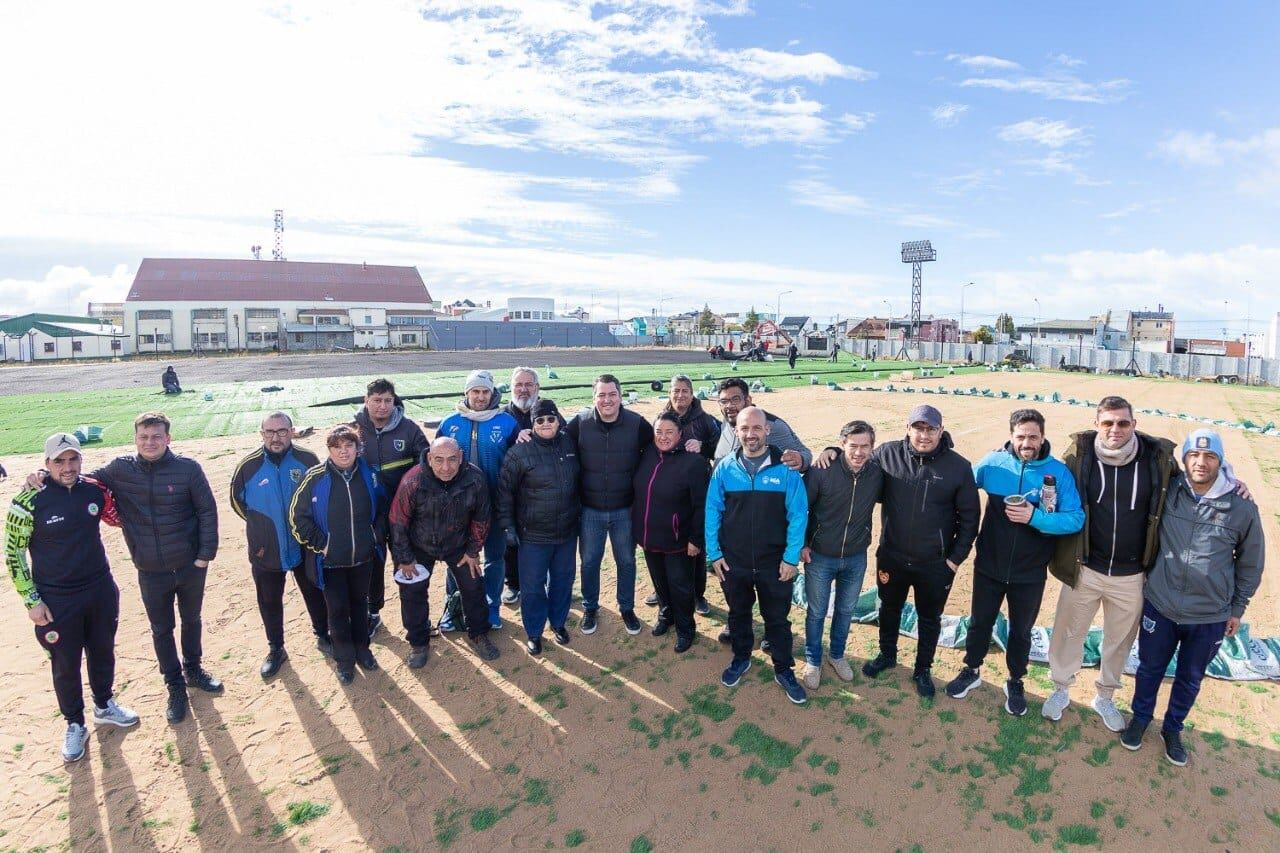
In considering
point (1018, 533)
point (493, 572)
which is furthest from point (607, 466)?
point (1018, 533)

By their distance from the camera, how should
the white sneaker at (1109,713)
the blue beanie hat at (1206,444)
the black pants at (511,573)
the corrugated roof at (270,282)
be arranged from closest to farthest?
the blue beanie hat at (1206,444) → the white sneaker at (1109,713) → the black pants at (511,573) → the corrugated roof at (270,282)

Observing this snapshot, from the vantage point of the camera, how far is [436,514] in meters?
4.60

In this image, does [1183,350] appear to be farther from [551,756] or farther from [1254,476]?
[551,756]

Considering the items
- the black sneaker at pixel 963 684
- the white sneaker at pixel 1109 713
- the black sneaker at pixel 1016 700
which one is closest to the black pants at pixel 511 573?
the black sneaker at pixel 963 684

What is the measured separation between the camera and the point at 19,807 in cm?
352

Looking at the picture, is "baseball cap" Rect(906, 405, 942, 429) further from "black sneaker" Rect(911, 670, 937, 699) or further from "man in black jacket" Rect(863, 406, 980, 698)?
"black sneaker" Rect(911, 670, 937, 699)

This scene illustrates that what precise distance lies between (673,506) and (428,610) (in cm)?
200

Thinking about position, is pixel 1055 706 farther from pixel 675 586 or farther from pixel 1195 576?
pixel 675 586

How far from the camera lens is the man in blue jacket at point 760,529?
4.19 m

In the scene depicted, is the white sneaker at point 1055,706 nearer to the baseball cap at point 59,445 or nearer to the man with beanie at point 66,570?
the man with beanie at point 66,570

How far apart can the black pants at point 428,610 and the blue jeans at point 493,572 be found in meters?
0.33

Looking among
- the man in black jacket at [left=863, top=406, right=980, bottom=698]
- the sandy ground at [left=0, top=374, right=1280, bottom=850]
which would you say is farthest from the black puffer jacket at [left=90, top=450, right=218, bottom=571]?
the man in black jacket at [left=863, top=406, right=980, bottom=698]

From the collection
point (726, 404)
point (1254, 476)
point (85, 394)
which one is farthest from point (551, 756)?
point (85, 394)

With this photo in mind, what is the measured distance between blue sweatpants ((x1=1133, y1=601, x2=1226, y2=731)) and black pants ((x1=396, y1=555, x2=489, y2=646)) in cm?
426
